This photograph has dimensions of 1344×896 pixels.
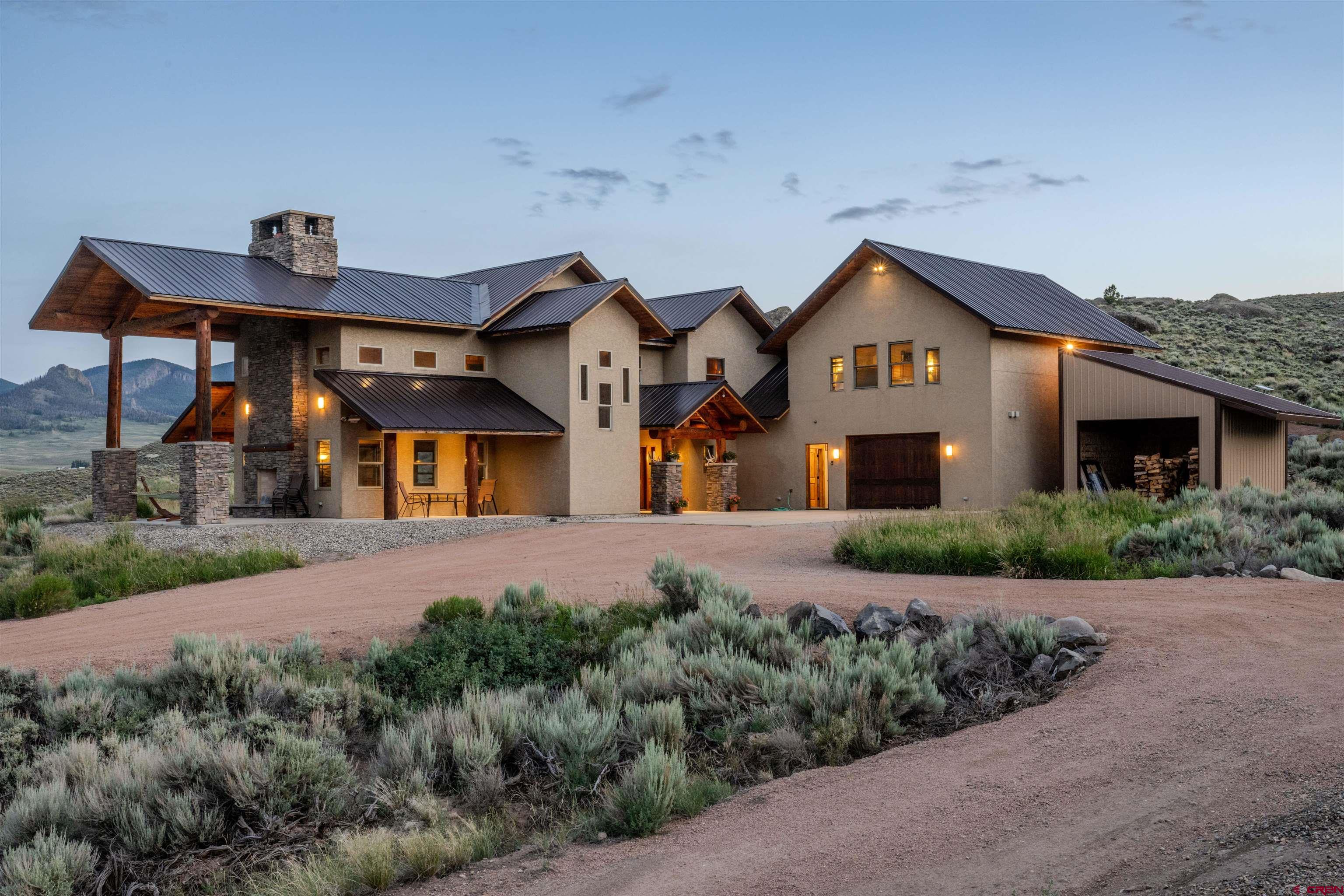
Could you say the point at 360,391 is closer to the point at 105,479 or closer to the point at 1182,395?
the point at 105,479

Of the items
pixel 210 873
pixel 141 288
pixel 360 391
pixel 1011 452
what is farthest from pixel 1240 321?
pixel 210 873

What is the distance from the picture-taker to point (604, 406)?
2858 centimetres

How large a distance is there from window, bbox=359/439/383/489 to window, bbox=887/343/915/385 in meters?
12.9

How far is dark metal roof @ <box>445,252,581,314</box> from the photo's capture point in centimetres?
2981

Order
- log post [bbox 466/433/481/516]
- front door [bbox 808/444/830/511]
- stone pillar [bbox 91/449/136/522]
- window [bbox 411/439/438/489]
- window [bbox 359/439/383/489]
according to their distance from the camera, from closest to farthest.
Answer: stone pillar [bbox 91/449/136/522] → window [bbox 359/439/383/489] → log post [bbox 466/433/481/516] → window [bbox 411/439/438/489] → front door [bbox 808/444/830/511]

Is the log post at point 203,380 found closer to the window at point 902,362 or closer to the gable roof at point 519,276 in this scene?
the gable roof at point 519,276

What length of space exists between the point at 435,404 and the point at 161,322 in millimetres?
6122

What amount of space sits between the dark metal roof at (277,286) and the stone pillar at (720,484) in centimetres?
760

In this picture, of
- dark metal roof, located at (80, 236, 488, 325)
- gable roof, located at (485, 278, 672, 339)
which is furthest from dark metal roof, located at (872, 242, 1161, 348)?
dark metal roof, located at (80, 236, 488, 325)

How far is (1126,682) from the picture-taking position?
8.55m

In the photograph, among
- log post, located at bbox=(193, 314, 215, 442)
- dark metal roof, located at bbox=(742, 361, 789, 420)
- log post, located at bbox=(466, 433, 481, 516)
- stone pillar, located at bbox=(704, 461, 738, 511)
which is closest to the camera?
log post, located at bbox=(193, 314, 215, 442)

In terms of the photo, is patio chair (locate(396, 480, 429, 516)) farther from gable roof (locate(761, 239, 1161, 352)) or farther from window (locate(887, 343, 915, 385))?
window (locate(887, 343, 915, 385))

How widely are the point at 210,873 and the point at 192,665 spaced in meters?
3.71

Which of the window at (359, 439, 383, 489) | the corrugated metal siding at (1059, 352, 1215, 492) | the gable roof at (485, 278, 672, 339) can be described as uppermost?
the gable roof at (485, 278, 672, 339)
